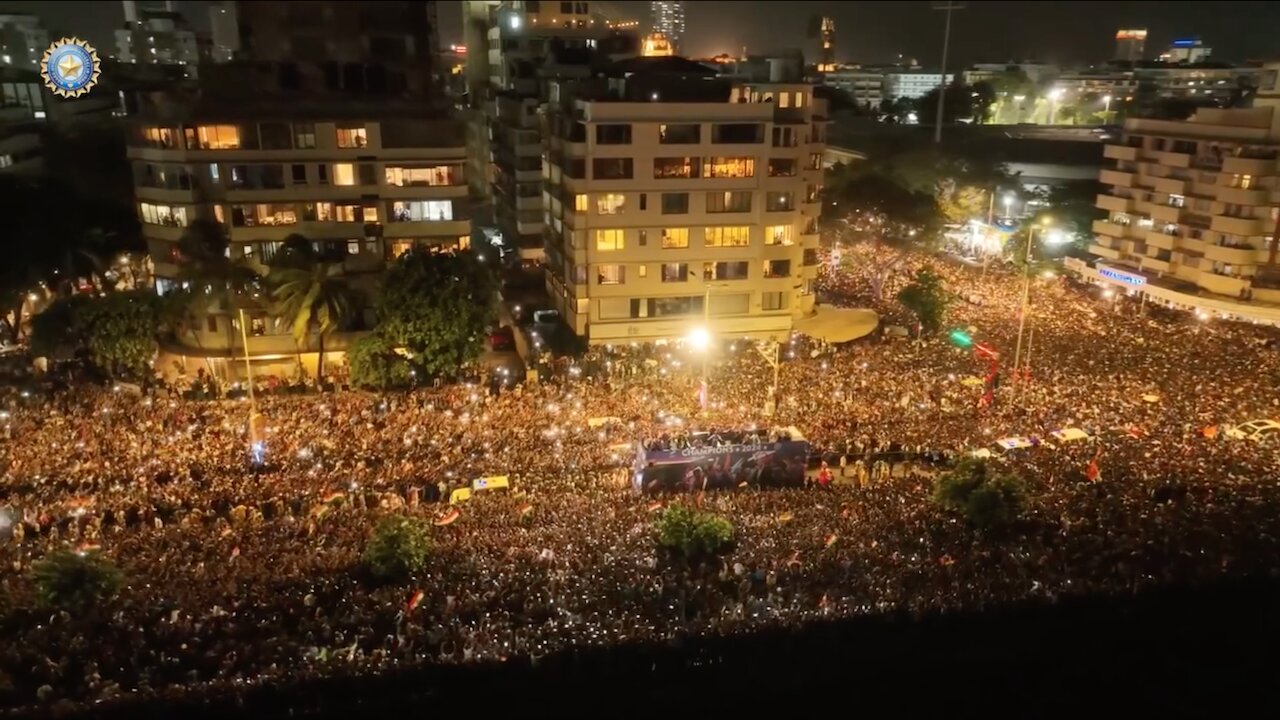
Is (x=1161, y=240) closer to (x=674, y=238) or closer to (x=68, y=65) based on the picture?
(x=674, y=238)

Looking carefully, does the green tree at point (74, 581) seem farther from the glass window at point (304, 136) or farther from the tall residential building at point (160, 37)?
the tall residential building at point (160, 37)

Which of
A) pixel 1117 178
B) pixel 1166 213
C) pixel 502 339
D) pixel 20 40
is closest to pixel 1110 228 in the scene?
pixel 1117 178

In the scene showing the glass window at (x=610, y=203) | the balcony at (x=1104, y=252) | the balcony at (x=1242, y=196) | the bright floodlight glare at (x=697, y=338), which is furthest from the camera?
the balcony at (x=1104, y=252)

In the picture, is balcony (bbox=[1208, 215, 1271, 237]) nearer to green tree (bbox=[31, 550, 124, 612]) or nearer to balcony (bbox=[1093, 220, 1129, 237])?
balcony (bbox=[1093, 220, 1129, 237])

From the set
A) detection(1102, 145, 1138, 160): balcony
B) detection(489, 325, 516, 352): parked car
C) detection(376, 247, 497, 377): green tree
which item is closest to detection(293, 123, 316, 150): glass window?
detection(376, 247, 497, 377): green tree

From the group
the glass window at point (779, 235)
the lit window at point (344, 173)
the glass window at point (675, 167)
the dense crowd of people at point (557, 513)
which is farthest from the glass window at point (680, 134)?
the lit window at point (344, 173)

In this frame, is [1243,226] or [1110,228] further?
[1110,228]

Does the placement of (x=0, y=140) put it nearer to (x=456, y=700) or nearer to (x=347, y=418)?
(x=347, y=418)
